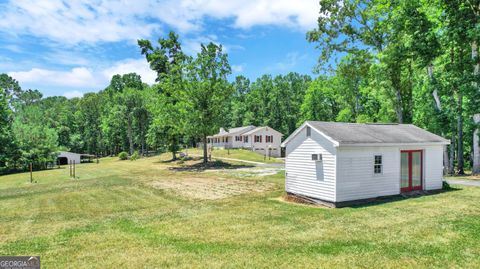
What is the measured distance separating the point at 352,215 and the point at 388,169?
422 centimetres

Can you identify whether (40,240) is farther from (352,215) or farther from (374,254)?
(352,215)

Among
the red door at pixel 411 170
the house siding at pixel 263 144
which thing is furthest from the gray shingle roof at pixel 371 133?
the house siding at pixel 263 144

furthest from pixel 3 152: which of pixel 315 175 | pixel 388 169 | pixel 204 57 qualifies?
pixel 388 169

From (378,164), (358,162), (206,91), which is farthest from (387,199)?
(206,91)

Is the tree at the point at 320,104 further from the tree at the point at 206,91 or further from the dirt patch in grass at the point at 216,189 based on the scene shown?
the dirt patch in grass at the point at 216,189

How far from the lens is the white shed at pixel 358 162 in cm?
1281

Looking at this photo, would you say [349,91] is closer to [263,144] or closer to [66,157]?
[263,144]

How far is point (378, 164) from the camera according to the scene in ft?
45.0

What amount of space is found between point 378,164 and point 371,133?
1718 mm

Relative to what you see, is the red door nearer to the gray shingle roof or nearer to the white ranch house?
the gray shingle roof

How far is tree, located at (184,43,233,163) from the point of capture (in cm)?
3516

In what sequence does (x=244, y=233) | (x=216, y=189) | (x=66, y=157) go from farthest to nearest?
(x=66, y=157)
(x=216, y=189)
(x=244, y=233)

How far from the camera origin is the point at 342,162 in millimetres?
12695

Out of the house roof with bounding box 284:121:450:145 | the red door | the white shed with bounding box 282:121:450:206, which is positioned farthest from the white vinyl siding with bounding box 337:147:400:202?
the red door
